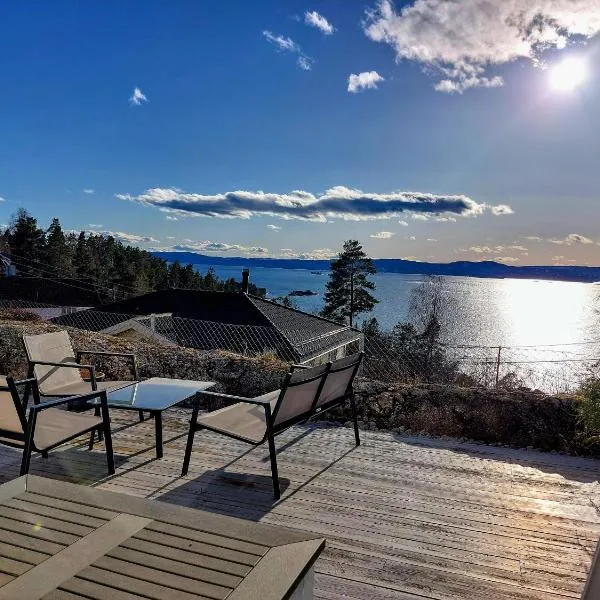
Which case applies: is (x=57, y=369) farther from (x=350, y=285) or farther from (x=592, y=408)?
(x=350, y=285)

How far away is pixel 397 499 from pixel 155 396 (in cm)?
216

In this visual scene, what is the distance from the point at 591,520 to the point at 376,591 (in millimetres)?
1558

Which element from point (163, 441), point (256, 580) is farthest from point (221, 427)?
point (256, 580)

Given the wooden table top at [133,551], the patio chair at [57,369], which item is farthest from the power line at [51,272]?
the wooden table top at [133,551]

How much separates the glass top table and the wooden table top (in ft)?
6.39

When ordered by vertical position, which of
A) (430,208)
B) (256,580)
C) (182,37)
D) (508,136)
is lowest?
(256,580)

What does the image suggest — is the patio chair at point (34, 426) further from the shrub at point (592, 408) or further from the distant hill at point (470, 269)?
the distant hill at point (470, 269)

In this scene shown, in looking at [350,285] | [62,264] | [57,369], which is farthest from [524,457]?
[62,264]

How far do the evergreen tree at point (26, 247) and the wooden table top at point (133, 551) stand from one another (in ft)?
160

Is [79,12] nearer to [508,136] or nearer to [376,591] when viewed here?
[508,136]

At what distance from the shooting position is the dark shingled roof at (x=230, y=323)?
46.8 feet

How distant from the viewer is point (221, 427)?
3367mm

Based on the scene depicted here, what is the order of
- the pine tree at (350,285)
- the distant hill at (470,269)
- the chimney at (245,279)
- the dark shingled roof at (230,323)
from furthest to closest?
the pine tree at (350,285) → the distant hill at (470,269) → the chimney at (245,279) → the dark shingled roof at (230,323)

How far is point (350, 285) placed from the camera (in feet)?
119
